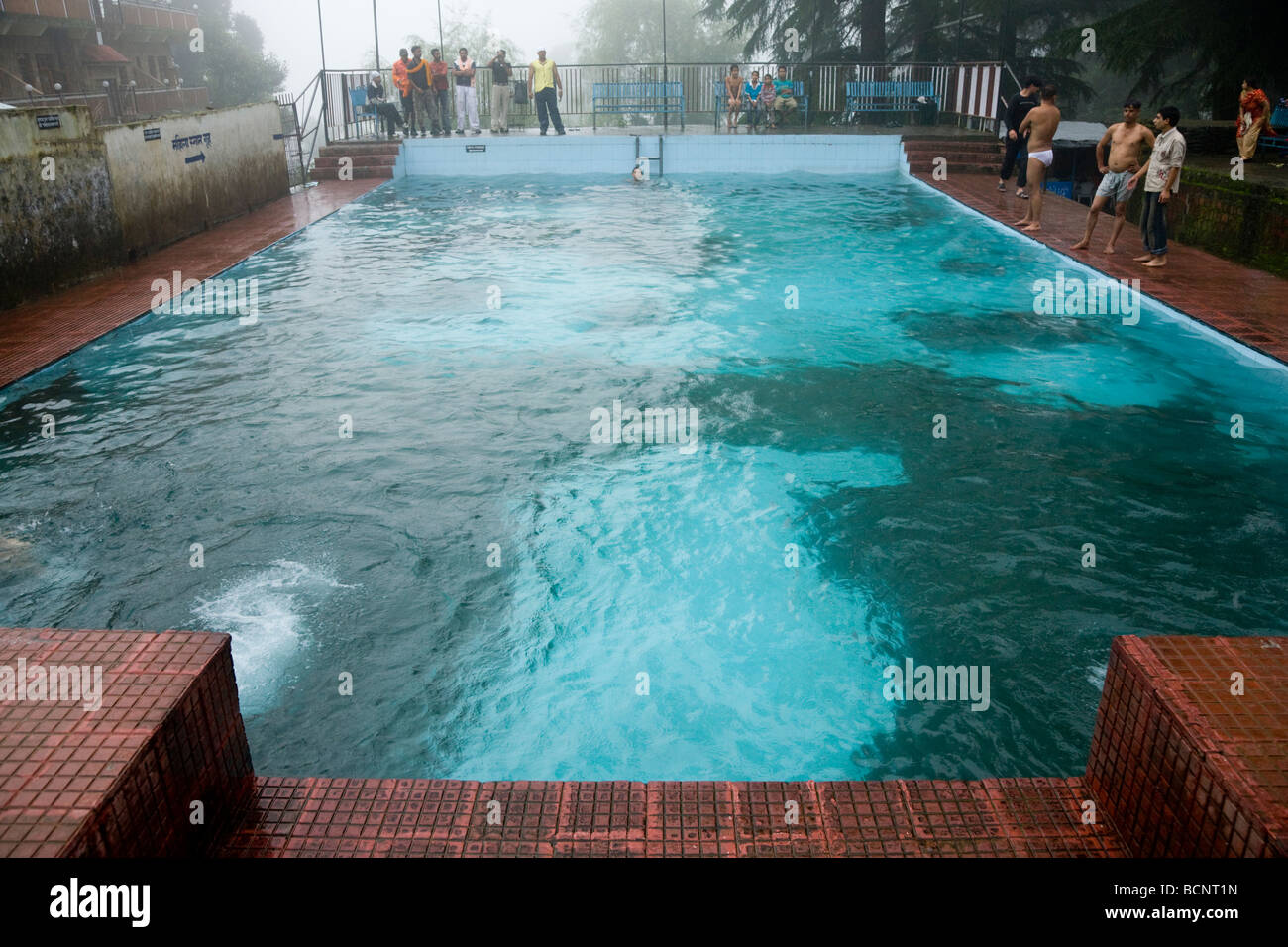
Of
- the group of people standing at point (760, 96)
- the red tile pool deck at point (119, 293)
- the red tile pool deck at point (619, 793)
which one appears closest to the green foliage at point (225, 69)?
the group of people standing at point (760, 96)

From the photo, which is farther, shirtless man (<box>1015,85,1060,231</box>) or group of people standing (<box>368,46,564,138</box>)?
group of people standing (<box>368,46,564,138</box>)

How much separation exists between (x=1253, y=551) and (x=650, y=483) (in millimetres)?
3859

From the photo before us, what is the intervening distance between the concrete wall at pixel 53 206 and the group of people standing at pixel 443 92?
12203mm

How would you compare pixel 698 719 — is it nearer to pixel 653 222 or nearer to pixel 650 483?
pixel 650 483

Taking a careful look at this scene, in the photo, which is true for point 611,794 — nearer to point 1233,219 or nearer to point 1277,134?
point 1233,219

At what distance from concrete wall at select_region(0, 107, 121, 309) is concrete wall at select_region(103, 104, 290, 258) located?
0.48 metres

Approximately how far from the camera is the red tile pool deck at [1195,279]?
9.52 m

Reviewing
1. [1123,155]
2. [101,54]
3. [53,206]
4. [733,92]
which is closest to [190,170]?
[53,206]

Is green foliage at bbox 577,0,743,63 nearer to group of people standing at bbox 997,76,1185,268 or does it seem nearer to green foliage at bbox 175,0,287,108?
green foliage at bbox 175,0,287,108

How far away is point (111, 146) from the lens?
13.1 metres

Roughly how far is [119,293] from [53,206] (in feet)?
4.10

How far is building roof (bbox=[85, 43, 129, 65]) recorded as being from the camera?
35375mm

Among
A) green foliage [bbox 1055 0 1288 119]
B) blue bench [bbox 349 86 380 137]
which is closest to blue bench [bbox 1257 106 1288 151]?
green foliage [bbox 1055 0 1288 119]
